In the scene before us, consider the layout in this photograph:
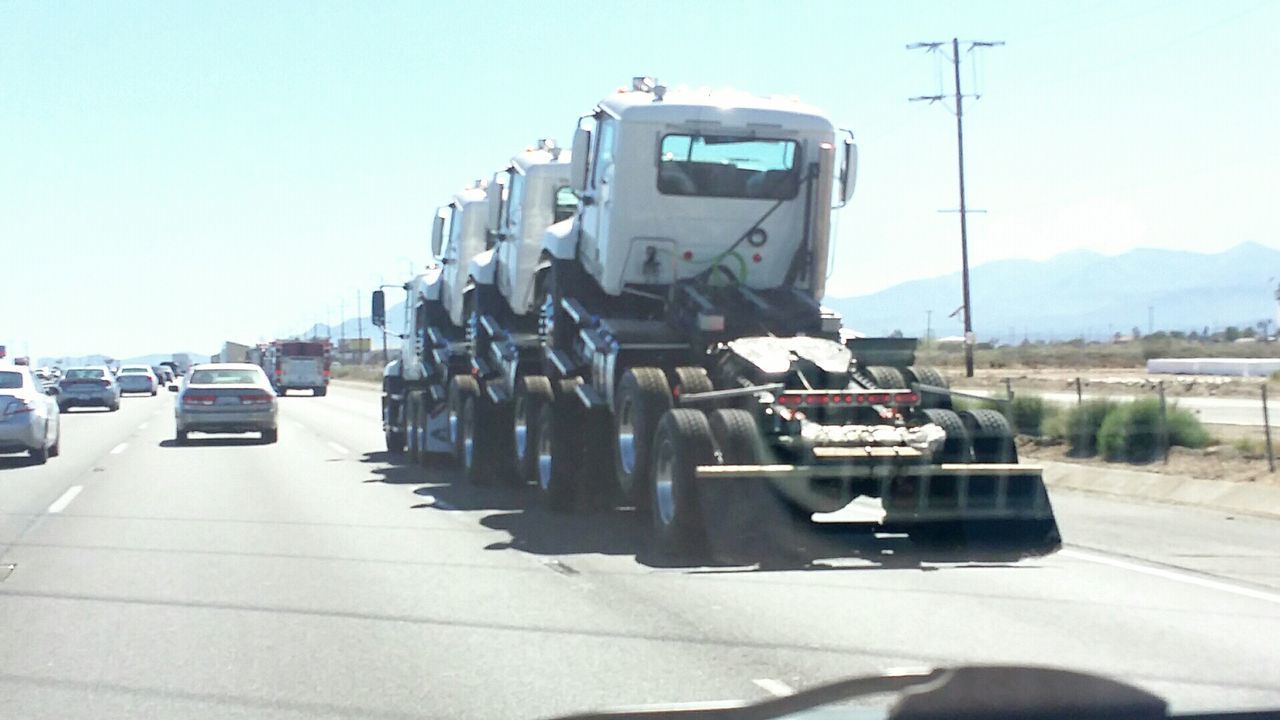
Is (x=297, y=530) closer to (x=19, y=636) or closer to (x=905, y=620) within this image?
(x=19, y=636)

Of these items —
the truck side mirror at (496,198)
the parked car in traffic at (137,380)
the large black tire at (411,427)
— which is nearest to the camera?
the truck side mirror at (496,198)

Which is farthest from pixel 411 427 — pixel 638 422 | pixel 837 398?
pixel 837 398

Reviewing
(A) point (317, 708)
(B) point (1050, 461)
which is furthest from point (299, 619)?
(B) point (1050, 461)

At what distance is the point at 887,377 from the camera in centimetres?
1291

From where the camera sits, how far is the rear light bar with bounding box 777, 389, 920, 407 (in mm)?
11898

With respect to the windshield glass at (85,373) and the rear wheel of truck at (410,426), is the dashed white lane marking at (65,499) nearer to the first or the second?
the rear wheel of truck at (410,426)

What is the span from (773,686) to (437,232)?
57.6 feet

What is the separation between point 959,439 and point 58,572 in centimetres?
677

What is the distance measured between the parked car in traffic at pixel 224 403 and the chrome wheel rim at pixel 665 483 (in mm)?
17818

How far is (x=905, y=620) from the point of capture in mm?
9172

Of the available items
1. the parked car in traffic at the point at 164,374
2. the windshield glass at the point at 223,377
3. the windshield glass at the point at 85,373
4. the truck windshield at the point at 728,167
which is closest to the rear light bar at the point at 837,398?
the truck windshield at the point at 728,167

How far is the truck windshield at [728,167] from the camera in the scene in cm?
1491

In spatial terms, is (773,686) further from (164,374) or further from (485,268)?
(164,374)

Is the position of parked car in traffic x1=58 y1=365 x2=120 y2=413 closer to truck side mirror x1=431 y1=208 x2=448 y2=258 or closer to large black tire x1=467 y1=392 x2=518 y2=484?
truck side mirror x1=431 y1=208 x2=448 y2=258
